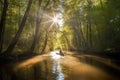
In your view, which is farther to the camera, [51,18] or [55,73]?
[51,18]

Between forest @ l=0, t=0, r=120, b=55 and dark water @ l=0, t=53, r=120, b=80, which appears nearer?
dark water @ l=0, t=53, r=120, b=80

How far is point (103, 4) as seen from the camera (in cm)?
4128

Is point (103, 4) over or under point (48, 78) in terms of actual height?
over

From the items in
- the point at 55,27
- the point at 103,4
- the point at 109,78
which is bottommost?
the point at 109,78

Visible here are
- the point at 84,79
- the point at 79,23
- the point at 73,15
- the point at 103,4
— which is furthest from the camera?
the point at 79,23

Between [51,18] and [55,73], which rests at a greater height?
[51,18]

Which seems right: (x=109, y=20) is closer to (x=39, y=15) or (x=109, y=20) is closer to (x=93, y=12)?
(x=93, y=12)

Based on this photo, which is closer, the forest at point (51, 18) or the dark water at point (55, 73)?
the dark water at point (55, 73)

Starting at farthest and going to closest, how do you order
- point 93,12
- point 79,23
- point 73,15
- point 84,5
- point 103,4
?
point 79,23, point 73,15, point 84,5, point 93,12, point 103,4

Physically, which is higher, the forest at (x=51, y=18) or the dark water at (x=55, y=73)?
the forest at (x=51, y=18)

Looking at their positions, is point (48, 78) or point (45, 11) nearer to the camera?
point (48, 78)

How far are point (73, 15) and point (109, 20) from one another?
13.9 meters

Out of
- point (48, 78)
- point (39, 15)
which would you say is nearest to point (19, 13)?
point (39, 15)

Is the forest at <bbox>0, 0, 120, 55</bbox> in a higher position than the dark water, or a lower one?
higher
